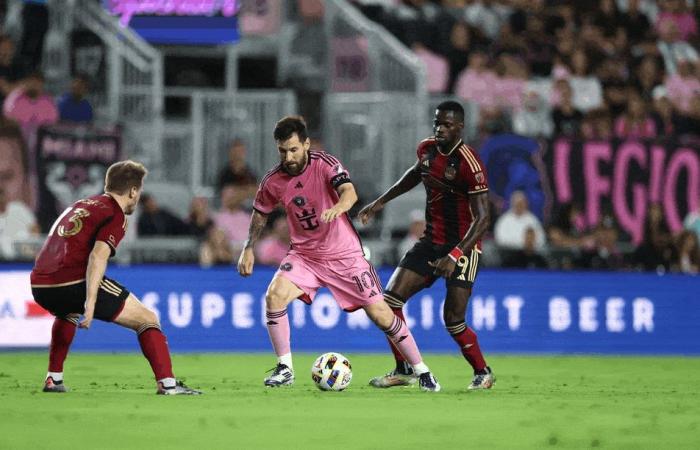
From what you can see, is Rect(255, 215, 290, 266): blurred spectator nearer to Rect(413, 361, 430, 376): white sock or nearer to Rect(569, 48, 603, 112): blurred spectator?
Rect(569, 48, 603, 112): blurred spectator

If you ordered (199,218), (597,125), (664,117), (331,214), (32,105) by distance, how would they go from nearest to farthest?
(331,214)
(199,218)
(32,105)
(597,125)
(664,117)

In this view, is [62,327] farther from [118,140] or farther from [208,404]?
[118,140]

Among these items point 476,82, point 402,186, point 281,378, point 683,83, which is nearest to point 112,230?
point 281,378

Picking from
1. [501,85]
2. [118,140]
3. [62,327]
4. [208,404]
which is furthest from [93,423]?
[501,85]

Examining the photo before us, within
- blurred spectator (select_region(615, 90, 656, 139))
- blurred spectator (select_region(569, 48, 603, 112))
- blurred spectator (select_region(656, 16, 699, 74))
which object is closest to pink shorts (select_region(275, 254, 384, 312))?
blurred spectator (select_region(615, 90, 656, 139))

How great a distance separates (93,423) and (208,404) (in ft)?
4.46

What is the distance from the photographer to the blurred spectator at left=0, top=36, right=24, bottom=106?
19.3m

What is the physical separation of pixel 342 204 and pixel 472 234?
112cm

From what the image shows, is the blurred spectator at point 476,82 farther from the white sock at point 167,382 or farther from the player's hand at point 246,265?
the white sock at point 167,382

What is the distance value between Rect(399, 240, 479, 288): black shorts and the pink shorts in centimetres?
48

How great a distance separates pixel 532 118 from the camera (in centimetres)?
2089

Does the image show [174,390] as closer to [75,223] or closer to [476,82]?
[75,223]

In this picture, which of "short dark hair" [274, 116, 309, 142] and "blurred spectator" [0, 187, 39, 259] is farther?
"blurred spectator" [0, 187, 39, 259]

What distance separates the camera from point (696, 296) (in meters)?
17.2
